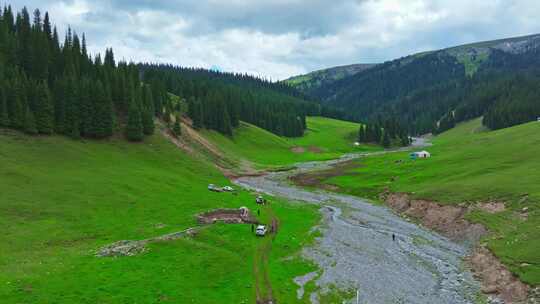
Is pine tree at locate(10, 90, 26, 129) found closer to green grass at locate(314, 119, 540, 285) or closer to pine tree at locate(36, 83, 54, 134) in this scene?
pine tree at locate(36, 83, 54, 134)

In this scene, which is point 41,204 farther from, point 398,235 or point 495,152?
point 495,152

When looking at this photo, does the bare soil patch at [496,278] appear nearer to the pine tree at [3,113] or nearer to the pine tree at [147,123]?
the pine tree at [3,113]

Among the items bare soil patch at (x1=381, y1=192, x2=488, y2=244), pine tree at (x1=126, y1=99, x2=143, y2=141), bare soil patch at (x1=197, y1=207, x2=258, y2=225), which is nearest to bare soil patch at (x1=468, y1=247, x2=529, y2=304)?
bare soil patch at (x1=381, y1=192, x2=488, y2=244)

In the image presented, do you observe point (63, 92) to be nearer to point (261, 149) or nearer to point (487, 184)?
point (261, 149)

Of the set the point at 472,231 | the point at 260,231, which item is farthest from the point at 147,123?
the point at 472,231

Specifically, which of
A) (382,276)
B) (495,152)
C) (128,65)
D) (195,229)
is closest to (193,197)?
(195,229)

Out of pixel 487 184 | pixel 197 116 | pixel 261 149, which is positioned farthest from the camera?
pixel 261 149

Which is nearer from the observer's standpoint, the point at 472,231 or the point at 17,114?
the point at 472,231
